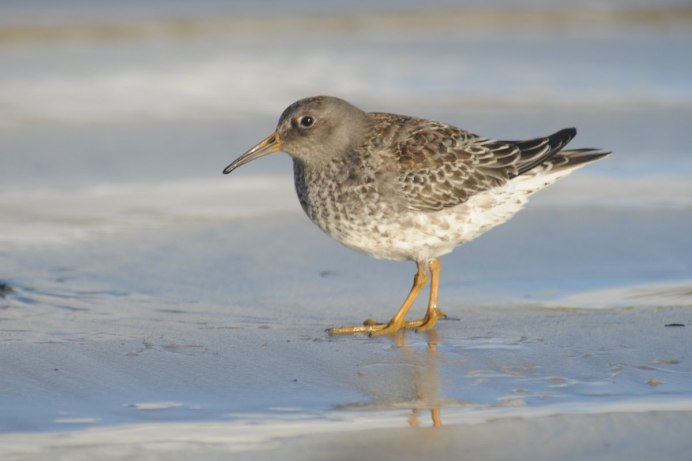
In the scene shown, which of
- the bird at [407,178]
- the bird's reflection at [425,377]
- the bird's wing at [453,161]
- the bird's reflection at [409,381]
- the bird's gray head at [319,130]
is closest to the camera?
the bird's reflection at [425,377]

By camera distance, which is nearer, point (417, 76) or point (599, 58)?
point (417, 76)

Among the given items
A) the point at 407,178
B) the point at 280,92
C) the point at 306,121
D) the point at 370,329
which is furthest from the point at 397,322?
the point at 280,92

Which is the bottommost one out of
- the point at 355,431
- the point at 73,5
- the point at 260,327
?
the point at 355,431

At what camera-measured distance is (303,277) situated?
891 centimetres

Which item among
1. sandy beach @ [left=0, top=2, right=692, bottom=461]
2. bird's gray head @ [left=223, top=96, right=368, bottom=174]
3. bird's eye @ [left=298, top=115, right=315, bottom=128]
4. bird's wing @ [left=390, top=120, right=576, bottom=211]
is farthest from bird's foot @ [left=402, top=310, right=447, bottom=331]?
bird's eye @ [left=298, top=115, right=315, bottom=128]

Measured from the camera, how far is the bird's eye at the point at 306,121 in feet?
27.8

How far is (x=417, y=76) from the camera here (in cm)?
1559

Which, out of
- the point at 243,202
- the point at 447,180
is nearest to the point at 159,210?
the point at 243,202

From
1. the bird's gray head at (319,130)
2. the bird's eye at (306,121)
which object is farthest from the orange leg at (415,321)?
the bird's eye at (306,121)

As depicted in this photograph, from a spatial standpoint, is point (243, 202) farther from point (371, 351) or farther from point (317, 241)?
point (371, 351)

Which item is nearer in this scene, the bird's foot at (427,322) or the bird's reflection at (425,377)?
the bird's reflection at (425,377)

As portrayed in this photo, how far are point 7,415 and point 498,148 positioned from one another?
4114mm

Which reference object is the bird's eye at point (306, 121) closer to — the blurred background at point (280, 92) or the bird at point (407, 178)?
the bird at point (407, 178)

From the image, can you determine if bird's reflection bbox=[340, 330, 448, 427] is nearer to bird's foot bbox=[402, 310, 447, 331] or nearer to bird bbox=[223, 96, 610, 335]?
bird's foot bbox=[402, 310, 447, 331]
